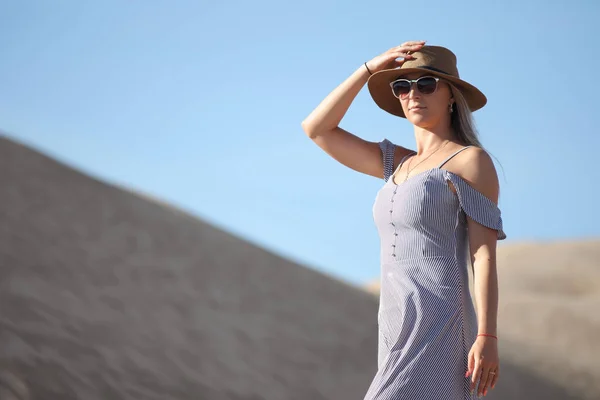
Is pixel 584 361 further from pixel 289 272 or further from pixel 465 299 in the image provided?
pixel 465 299

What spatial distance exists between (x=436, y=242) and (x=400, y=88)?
60cm

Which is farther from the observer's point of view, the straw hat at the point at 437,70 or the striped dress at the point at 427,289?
the straw hat at the point at 437,70

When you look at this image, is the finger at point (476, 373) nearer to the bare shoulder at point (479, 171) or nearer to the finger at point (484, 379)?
the finger at point (484, 379)

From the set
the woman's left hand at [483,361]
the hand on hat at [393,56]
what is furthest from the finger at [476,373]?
the hand on hat at [393,56]

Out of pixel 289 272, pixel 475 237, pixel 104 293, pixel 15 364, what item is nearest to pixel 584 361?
pixel 289 272

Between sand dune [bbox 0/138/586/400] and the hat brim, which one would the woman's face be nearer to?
the hat brim

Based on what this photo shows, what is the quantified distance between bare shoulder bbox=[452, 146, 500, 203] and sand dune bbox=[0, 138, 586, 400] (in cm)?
542

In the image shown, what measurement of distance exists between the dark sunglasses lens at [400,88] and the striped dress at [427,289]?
0.31m

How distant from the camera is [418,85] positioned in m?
2.97

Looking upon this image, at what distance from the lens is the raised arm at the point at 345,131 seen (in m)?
3.17

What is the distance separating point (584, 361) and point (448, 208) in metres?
13.4

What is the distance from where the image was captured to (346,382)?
1127 cm

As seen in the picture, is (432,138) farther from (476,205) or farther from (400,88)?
(476,205)

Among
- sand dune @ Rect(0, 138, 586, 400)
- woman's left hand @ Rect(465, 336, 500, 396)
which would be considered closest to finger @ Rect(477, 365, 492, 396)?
woman's left hand @ Rect(465, 336, 500, 396)
